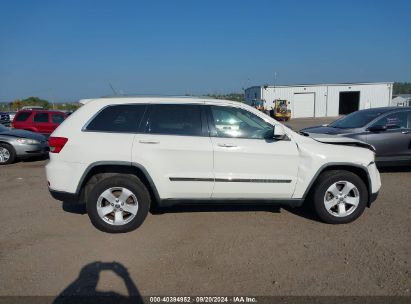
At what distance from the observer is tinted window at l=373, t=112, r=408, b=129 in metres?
7.23

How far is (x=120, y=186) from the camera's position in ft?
13.3

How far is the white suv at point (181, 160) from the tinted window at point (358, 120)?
352cm

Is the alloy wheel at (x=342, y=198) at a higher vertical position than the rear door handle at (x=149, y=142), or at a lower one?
lower

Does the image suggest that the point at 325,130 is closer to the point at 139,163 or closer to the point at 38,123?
the point at 139,163

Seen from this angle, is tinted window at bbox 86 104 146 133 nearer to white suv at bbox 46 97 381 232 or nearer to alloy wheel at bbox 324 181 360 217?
white suv at bbox 46 97 381 232

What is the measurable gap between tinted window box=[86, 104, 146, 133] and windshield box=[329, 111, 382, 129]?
554 cm

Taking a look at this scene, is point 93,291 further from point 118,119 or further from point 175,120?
point 175,120

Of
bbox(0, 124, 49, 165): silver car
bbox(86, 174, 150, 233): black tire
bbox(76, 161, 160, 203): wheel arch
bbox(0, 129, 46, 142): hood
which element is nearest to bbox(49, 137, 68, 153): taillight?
bbox(76, 161, 160, 203): wheel arch

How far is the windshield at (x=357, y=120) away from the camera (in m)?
7.41

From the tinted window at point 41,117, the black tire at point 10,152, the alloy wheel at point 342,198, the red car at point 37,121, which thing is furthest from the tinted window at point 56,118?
the alloy wheel at point 342,198

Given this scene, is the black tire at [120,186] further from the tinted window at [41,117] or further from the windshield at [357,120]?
the tinted window at [41,117]

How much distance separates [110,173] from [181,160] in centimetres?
98

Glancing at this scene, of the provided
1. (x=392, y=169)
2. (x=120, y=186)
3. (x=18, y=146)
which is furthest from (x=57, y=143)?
(x=392, y=169)

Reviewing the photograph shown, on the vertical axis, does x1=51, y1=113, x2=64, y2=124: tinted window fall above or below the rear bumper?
above
